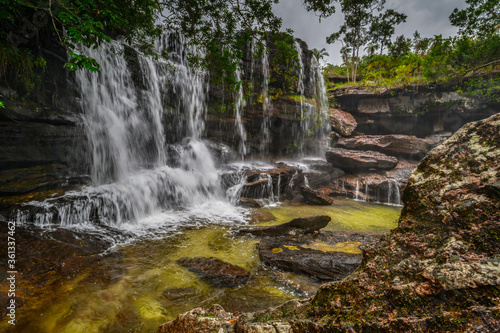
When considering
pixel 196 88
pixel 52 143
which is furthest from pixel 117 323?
pixel 196 88

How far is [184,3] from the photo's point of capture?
6305 millimetres

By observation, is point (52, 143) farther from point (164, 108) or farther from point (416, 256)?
point (416, 256)

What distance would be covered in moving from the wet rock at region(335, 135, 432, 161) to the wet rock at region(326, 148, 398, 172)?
1.12 m

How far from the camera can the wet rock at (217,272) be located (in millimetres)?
3932

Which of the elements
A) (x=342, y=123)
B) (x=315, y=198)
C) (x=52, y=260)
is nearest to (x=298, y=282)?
(x=52, y=260)

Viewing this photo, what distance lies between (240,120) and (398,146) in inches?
476

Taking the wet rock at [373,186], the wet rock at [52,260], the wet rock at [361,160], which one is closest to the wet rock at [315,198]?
the wet rock at [373,186]

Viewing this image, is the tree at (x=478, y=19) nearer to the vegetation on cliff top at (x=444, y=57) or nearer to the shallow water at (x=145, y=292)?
the vegetation on cliff top at (x=444, y=57)

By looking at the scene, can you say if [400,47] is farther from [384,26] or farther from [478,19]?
[478,19]

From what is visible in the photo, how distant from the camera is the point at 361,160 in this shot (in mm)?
15047

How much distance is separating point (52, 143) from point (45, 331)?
710cm

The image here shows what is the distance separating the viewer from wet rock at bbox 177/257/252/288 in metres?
3.93

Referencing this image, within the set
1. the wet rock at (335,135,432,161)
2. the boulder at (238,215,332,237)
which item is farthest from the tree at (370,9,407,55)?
the boulder at (238,215,332,237)

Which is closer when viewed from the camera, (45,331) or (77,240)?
(45,331)
